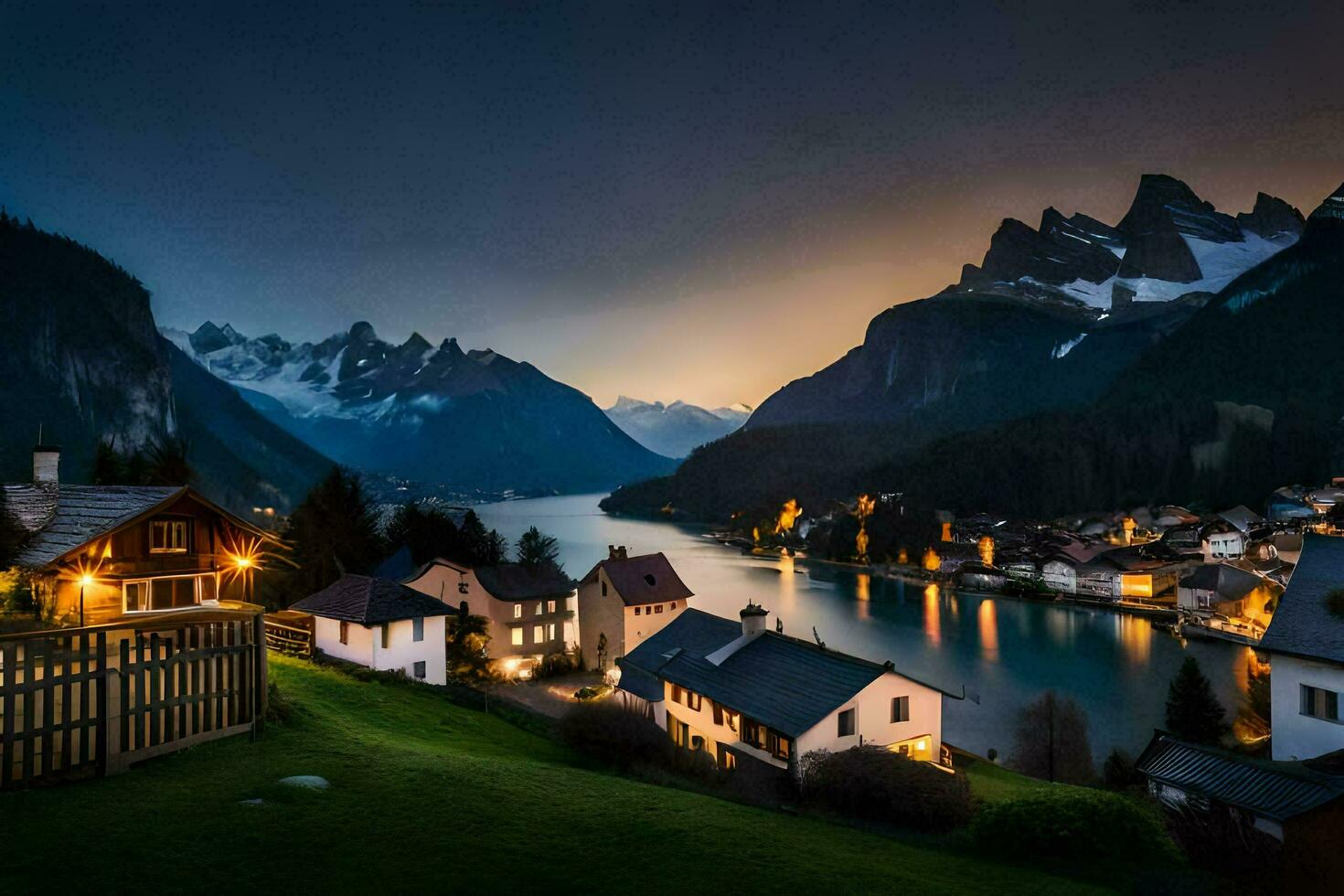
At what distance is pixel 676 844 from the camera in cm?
745

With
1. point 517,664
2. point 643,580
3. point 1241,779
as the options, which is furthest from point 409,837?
point 643,580

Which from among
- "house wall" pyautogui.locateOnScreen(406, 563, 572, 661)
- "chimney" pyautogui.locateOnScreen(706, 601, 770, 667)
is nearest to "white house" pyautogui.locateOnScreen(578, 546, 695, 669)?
"house wall" pyautogui.locateOnScreen(406, 563, 572, 661)

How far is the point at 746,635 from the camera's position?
22.4 metres

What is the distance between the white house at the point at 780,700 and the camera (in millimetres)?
17844

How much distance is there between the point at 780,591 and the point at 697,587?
25.0 ft

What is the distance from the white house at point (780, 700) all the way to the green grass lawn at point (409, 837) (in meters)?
7.19

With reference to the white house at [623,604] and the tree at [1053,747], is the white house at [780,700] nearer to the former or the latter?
the tree at [1053,747]

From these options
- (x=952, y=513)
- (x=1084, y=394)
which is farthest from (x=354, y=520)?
(x=1084, y=394)

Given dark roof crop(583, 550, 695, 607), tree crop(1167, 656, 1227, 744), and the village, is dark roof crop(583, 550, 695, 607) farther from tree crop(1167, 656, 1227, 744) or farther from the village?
tree crop(1167, 656, 1227, 744)

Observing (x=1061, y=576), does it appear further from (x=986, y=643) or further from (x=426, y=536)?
(x=426, y=536)

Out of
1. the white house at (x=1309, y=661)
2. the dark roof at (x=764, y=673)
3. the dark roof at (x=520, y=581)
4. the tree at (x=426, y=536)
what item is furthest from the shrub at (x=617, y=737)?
the tree at (x=426, y=536)

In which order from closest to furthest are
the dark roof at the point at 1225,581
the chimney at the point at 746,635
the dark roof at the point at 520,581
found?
the chimney at the point at 746,635, the dark roof at the point at 520,581, the dark roof at the point at 1225,581

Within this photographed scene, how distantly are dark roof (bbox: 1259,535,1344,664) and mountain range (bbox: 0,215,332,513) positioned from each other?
74.6 m

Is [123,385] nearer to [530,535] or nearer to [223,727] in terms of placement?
[530,535]
